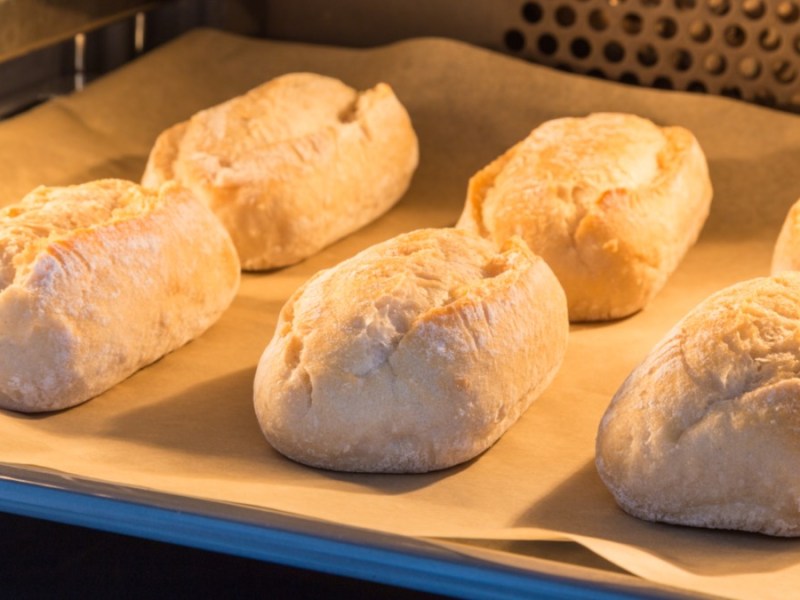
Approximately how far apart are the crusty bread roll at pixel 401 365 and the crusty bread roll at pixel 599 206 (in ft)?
1.03

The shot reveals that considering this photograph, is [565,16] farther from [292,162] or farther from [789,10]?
[292,162]

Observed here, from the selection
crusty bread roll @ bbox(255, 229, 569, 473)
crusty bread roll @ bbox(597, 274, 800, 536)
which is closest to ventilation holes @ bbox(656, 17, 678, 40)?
crusty bread roll @ bbox(255, 229, 569, 473)

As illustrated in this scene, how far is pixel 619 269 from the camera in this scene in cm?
213

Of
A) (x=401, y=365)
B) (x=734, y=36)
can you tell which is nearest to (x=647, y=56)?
(x=734, y=36)

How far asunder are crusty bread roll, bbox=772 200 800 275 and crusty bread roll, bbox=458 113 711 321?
0.19m

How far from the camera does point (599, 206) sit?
7.04 feet

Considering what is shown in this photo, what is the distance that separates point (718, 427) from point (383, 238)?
1081 millimetres

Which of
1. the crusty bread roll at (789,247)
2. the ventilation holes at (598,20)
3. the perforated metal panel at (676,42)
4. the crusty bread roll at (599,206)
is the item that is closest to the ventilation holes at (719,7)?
the perforated metal panel at (676,42)

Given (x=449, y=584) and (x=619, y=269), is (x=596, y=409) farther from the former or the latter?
(x=449, y=584)

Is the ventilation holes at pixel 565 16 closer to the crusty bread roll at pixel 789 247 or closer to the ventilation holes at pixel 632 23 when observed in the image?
the ventilation holes at pixel 632 23

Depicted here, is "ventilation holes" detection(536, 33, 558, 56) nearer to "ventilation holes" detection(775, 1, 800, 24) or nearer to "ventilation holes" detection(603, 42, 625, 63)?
"ventilation holes" detection(603, 42, 625, 63)

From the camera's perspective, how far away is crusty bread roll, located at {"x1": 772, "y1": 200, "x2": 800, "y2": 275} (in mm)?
2045

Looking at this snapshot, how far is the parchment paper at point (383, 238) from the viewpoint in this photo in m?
1.52

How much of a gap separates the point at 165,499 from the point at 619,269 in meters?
0.99
